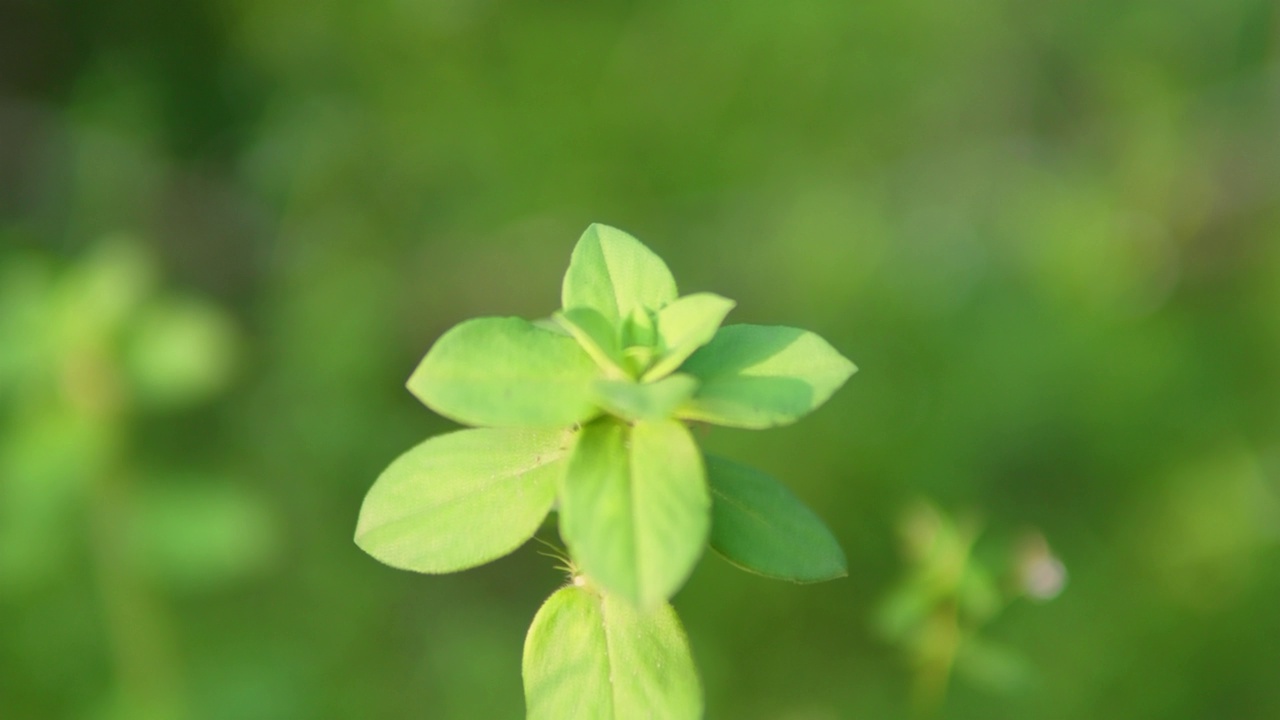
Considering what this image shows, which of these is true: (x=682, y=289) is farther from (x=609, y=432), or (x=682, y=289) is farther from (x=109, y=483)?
(x=609, y=432)

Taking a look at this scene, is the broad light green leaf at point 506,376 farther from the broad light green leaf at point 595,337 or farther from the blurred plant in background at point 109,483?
the blurred plant in background at point 109,483

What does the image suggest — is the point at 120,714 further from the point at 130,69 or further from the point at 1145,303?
the point at 1145,303

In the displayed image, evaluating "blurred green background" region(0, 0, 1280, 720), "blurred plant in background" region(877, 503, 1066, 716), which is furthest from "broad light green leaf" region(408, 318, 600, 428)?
"blurred green background" region(0, 0, 1280, 720)

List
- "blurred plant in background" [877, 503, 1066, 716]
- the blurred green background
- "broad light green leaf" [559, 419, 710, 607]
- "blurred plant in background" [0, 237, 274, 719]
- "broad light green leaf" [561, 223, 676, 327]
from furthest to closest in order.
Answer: the blurred green background
"blurred plant in background" [0, 237, 274, 719]
"blurred plant in background" [877, 503, 1066, 716]
"broad light green leaf" [561, 223, 676, 327]
"broad light green leaf" [559, 419, 710, 607]

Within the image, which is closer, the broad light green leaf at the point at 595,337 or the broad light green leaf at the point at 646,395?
the broad light green leaf at the point at 646,395

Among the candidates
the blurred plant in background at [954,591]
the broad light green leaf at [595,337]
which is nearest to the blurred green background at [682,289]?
the blurred plant in background at [954,591]

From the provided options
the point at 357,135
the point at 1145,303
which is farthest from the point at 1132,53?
the point at 357,135

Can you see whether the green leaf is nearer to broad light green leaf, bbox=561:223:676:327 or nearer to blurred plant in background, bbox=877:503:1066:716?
broad light green leaf, bbox=561:223:676:327
